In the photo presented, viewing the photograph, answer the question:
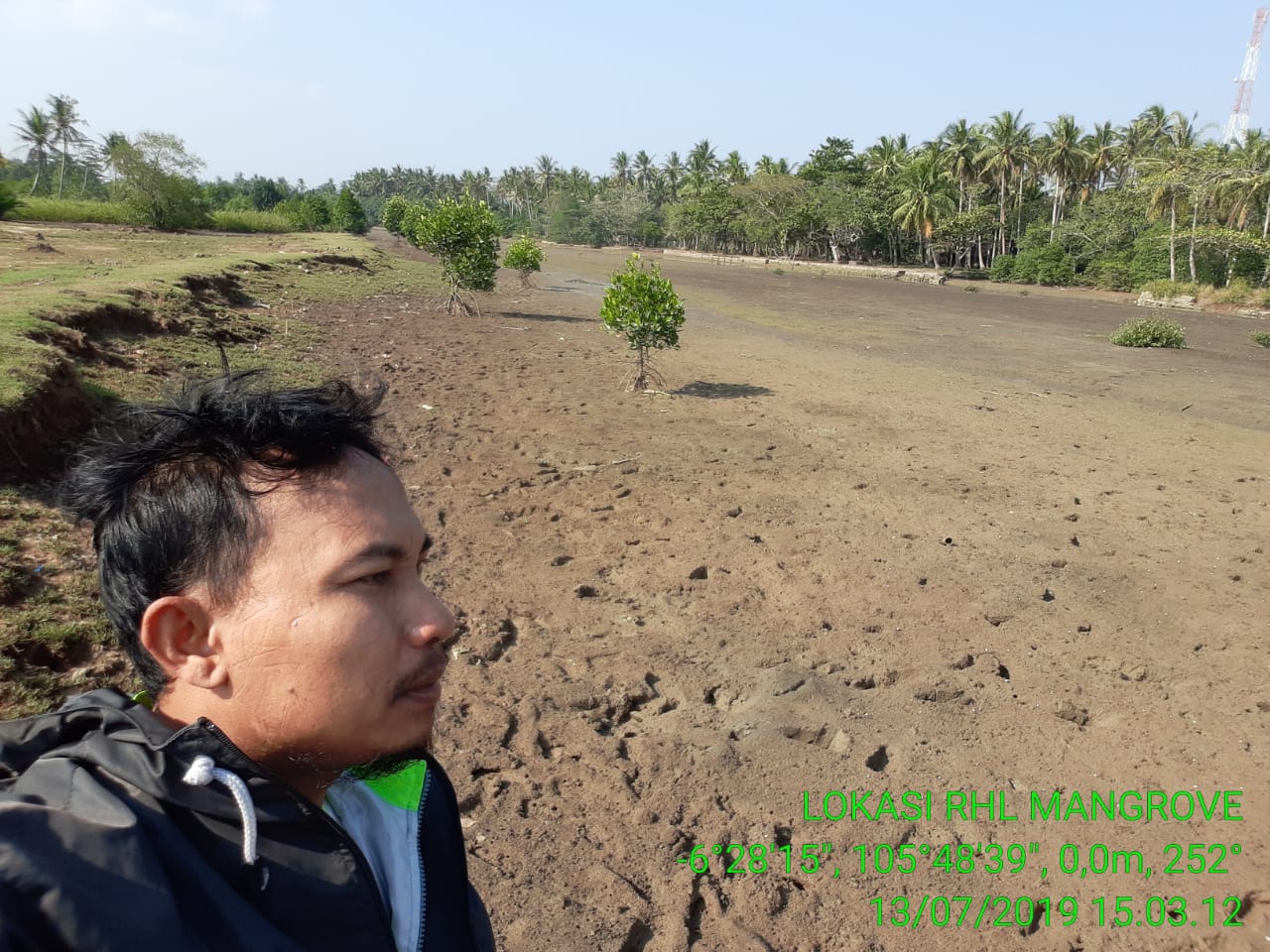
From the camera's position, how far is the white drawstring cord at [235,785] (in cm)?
87

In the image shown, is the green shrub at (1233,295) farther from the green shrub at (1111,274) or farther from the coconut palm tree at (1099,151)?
the coconut palm tree at (1099,151)

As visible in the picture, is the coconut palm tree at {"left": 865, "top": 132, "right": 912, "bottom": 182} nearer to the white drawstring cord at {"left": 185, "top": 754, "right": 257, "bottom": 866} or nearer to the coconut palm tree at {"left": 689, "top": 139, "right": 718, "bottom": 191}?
the coconut palm tree at {"left": 689, "top": 139, "right": 718, "bottom": 191}

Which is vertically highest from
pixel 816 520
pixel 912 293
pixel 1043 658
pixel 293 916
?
pixel 912 293

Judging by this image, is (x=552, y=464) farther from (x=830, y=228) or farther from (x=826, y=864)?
(x=830, y=228)

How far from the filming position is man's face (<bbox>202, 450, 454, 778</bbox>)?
100cm

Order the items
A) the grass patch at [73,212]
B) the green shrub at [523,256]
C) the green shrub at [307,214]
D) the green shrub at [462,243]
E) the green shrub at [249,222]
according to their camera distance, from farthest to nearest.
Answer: the green shrub at [307,214]
the green shrub at [249,222]
the grass patch at [73,212]
the green shrub at [523,256]
the green shrub at [462,243]

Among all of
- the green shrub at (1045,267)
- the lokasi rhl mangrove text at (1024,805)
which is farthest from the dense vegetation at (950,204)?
the lokasi rhl mangrove text at (1024,805)

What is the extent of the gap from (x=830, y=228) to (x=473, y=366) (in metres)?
48.7

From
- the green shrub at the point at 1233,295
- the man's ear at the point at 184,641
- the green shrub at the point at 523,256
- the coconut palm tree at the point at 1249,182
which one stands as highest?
the coconut palm tree at the point at 1249,182

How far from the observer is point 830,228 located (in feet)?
181

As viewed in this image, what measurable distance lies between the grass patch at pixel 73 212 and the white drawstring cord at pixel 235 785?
45103 millimetres

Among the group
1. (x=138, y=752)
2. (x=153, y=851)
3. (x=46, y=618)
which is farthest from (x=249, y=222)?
(x=153, y=851)

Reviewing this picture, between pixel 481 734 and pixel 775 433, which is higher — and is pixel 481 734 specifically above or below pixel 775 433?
below

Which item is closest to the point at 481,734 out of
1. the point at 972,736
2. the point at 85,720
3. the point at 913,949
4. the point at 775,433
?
the point at 913,949
